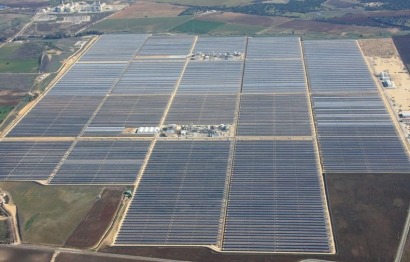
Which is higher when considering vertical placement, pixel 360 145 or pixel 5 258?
pixel 360 145

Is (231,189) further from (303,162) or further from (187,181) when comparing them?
(303,162)

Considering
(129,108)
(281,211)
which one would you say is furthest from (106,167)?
(281,211)

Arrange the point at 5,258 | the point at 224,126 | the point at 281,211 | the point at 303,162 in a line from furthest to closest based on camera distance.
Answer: the point at 224,126
the point at 303,162
the point at 281,211
the point at 5,258

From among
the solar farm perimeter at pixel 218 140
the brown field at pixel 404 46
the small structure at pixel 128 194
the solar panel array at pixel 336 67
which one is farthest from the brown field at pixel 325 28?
the small structure at pixel 128 194

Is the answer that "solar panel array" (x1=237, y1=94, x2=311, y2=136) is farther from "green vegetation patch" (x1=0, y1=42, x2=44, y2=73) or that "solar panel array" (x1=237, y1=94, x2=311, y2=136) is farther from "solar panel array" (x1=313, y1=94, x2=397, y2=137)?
"green vegetation patch" (x1=0, y1=42, x2=44, y2=73)

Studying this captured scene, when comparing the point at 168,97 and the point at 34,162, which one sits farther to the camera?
the point at 168,97

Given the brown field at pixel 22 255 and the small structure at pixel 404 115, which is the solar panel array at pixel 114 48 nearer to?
the brown field at pixel 22 255

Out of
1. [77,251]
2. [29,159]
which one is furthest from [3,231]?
[29,159]
